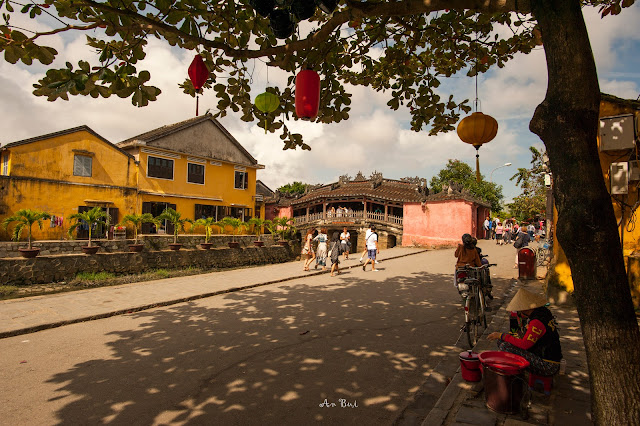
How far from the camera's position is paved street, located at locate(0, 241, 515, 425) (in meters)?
3.45

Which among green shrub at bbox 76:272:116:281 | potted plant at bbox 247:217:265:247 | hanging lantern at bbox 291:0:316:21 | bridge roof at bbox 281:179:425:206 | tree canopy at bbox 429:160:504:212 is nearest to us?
hanging lantern at bbox 291:0:316:21

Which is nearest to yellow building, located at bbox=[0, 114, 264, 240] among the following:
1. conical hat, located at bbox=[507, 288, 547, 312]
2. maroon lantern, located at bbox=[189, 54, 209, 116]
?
maroon lantern, located at bbox=[189, 54, 209, 116]

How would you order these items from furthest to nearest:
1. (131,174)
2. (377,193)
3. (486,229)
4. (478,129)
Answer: (377,193) < (486,229) < (131,174) < (478,129)

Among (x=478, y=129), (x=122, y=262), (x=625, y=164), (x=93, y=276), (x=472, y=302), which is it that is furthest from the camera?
(x=122, y=262)

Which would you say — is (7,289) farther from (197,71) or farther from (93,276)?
(197,71)

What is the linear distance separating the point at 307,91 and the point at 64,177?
18.5 m

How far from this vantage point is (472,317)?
210 inches

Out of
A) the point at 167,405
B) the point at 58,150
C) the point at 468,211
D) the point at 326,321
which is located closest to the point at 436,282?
the point at 326,321

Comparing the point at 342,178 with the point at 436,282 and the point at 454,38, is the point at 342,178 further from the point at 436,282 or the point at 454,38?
the point at 454,38

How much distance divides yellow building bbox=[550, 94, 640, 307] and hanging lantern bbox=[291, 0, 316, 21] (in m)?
6.24

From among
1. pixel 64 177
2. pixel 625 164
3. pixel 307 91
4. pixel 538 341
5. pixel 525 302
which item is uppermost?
pixel 64 177

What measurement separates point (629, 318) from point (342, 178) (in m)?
31.5

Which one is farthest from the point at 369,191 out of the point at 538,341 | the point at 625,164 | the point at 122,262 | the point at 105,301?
the point at 538,341

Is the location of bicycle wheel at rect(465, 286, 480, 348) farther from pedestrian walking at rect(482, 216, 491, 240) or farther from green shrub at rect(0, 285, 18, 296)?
pedestrian walking at rect(482, 216, 491, 240)
